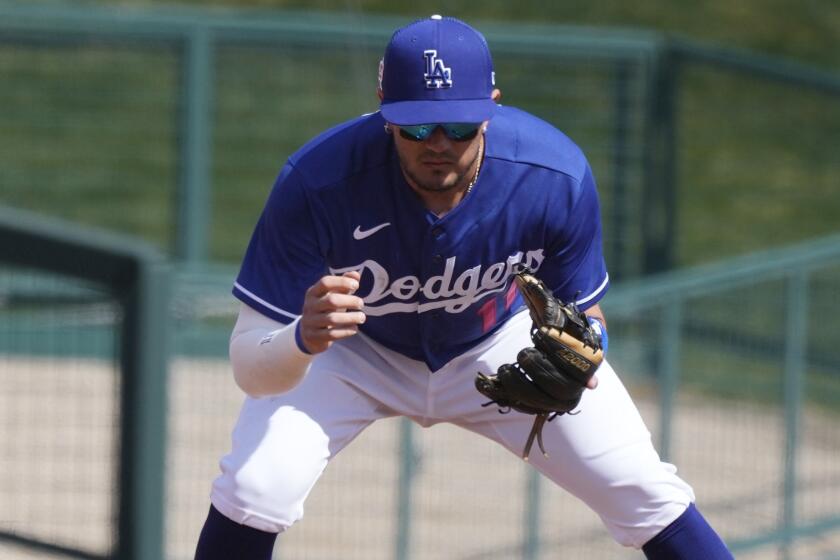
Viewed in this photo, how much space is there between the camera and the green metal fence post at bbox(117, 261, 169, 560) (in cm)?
287

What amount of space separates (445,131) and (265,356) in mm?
707

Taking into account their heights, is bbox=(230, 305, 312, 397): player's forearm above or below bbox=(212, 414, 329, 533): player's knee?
above

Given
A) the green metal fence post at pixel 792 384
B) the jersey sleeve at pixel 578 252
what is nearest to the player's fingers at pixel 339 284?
the jersey sleeve at pixel 578 252

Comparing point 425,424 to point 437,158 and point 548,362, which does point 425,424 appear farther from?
point 437,158

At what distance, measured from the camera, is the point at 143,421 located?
2.91 m

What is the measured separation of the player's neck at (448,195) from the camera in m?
4.09

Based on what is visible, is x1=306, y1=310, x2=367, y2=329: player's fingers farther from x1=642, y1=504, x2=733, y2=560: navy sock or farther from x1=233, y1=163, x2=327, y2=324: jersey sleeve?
x1=642, y1=504, x2=733, y2=560: navy sock

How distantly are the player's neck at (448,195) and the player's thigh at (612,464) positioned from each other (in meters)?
0.61

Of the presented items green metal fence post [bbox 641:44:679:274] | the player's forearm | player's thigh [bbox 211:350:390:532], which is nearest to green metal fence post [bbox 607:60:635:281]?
green metal fence post [bbox 641:44:679:274]

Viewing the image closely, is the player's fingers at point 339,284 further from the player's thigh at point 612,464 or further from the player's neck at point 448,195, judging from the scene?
the player's thigh at point 612,464

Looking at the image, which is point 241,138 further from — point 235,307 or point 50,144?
point 235,307

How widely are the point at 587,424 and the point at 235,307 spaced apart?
108 inches

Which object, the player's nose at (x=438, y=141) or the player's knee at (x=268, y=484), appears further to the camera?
the player's knee at (x=268, y=484)

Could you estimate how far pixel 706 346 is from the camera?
711cm
